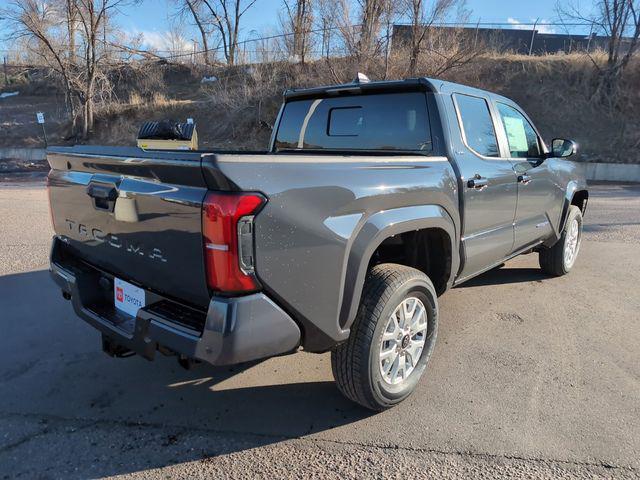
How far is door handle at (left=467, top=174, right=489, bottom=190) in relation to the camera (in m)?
3.42

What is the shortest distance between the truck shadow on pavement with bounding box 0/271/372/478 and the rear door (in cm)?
151

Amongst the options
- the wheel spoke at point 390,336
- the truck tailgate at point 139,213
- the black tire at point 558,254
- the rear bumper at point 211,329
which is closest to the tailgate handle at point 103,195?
the truck tailgate at point 139,213

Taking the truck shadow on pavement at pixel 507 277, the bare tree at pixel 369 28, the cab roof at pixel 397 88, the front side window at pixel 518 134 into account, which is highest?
the bare tree at pixel 369 28

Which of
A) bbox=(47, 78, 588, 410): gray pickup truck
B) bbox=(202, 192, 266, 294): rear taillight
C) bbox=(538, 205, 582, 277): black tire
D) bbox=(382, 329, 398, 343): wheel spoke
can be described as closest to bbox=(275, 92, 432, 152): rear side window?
bbox=(47, 78, 588, 410): gray pickup truck

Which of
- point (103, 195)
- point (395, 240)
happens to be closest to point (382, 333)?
point (395, 240)

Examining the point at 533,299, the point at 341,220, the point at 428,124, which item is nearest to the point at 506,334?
the point at 533,299

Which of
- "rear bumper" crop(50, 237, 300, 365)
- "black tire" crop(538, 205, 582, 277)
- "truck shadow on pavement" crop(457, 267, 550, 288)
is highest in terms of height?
"rear bumper" crop(50, 237, 300, 365)

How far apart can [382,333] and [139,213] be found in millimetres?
1466

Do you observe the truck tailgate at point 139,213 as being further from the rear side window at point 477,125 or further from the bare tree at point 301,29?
the bare tree at point 301,29

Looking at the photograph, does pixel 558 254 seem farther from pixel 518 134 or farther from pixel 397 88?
pixel 397 88

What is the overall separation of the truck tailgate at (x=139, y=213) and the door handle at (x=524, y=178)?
10.0 feet

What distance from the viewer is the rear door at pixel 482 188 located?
3.47 metres

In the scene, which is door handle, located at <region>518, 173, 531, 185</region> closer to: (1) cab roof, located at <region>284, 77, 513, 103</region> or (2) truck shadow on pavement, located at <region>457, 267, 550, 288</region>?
(1) cab roof, located at <region>284, 77, 513, 103</region>

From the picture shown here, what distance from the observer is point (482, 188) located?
358 centimetres
